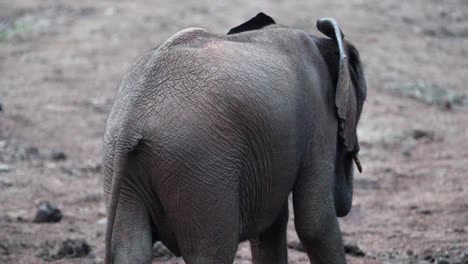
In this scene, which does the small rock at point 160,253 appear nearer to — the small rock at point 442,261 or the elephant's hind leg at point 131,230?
the small rock at point 442,261

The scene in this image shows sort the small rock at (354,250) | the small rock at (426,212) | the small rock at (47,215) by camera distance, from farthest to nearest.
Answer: the small rock at (426,212) → the small rock at (47,215) → the small rock at (354,250)

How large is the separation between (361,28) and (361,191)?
8366 millimetres

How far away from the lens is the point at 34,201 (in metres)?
9.81

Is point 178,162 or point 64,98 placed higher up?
point 178,162

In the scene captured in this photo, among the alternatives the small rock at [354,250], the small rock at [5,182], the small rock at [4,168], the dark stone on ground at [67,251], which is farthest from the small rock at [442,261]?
the small rock at [4,168]

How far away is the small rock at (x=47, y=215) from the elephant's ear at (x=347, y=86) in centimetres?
341

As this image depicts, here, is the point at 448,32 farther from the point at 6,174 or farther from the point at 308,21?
the point at 6,174

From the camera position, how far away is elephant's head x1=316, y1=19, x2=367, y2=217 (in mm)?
6059

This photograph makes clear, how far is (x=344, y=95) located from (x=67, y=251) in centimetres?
278

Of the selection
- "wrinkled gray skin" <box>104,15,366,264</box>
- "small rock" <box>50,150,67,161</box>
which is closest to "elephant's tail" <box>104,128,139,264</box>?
"wrinkled gray skin" <box>104,15,366,264</box>

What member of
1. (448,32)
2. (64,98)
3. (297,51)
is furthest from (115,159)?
(448,32)

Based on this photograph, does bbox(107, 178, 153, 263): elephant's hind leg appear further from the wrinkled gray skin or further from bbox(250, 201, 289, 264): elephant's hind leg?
bbox(250, 201, 289, 264): elephant's hind leg

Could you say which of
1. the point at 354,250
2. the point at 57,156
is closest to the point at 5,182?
the point at 57,156

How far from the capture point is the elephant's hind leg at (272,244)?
20.6ft
